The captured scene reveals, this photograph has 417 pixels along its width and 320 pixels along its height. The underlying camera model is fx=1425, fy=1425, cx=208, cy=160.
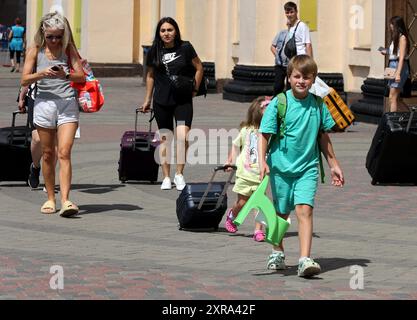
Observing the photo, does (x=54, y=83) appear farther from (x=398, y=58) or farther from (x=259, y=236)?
(x=398, y=58)

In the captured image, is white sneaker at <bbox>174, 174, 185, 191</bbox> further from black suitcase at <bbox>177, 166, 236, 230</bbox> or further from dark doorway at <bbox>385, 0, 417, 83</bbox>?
dark doorway at <bbox>385, 0, 417, 83</bbox>

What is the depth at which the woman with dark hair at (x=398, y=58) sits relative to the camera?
18125 millimetres

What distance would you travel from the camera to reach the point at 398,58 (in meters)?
18.5

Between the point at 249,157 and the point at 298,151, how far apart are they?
1.92m

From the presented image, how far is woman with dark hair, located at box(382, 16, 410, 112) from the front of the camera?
1812cm

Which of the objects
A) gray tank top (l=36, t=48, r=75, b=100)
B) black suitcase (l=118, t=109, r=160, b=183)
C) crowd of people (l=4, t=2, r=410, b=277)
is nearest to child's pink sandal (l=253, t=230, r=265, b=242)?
crowd of people (l=4, t=2, r=410, b=277)

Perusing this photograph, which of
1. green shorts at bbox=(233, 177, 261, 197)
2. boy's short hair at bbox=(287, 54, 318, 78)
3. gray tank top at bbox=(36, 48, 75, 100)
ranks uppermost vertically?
boy's short hair at bbox=(287, 54, 318, 78)

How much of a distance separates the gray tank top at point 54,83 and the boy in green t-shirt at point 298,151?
3.34 metres

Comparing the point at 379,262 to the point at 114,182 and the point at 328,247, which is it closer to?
the point at 328,247

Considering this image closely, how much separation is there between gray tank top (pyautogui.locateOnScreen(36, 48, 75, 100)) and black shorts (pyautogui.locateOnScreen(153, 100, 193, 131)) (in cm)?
197

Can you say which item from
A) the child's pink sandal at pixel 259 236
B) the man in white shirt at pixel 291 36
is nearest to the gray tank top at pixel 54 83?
the child's pink sandal at pixel 259 236

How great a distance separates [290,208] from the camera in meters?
9.24

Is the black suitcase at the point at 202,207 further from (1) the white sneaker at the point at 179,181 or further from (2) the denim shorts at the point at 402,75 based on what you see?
(2) the denim shorts at the point at 402,75

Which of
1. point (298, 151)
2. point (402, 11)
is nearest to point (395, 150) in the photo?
point (298, 151)
